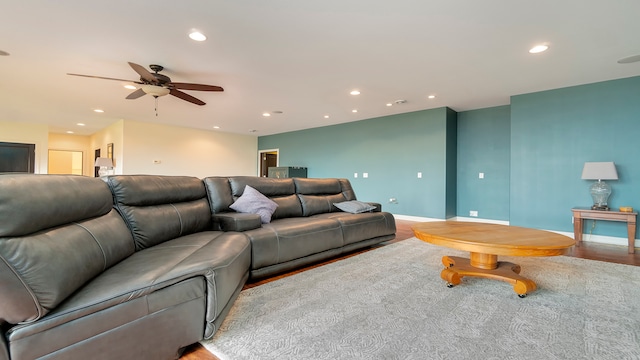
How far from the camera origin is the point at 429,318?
1786 millimetres

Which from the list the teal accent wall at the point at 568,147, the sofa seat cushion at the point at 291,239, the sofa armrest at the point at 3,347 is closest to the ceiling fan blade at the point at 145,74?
the sofa seat cushion at the point at 291,239

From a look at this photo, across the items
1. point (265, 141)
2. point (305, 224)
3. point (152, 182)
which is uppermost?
point (265, 141)

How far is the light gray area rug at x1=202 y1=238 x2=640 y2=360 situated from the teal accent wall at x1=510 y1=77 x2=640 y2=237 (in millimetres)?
1940

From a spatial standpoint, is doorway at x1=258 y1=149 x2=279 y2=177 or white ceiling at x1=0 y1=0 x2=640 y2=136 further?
doorway at x1=258 y1=149 x2=279 y2=177

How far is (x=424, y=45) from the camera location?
3.00 metres

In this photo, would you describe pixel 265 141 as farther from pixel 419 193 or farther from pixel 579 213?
pixel 579 213

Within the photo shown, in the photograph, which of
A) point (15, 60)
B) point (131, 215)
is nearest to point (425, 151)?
point (131, 215)

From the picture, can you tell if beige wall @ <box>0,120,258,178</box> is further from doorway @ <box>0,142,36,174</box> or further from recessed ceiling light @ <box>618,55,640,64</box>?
recessed ceiling light @ <box>618,55,640,64</box>

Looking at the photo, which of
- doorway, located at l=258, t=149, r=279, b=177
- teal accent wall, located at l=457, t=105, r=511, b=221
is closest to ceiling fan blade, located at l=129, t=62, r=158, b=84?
teal accent wall, located at l=457, t=105, r=511, b=221

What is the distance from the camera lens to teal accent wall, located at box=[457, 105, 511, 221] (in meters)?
5.41

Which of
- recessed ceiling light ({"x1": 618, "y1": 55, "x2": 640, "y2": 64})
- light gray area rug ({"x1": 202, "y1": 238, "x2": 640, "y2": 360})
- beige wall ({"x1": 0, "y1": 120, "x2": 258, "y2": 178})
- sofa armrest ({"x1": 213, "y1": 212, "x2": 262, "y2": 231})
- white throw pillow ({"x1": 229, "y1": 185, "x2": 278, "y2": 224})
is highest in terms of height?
recessed ceiling light ({"x1": 618, "y1": 55, "x2": 640, "y2": 64})

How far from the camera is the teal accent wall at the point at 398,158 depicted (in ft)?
18.6

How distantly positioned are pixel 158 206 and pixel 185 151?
6419 mm

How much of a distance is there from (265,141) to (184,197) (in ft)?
23.6
